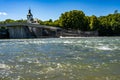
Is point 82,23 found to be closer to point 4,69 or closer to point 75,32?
point 75,32

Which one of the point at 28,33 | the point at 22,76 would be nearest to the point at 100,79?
the point at 22,76

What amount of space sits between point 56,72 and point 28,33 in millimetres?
88333

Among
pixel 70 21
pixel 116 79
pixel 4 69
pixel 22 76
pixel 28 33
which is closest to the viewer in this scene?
pixel 116 79

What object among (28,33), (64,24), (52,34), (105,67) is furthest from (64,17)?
(105,67)

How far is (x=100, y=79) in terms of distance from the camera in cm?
1199

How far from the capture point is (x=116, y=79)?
11867mm

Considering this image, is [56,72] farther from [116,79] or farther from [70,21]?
[70,21]

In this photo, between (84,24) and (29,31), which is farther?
(84,24)

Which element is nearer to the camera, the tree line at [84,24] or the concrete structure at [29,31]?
the concrete structure at [29,31]

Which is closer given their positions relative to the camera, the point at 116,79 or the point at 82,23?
the point at 116,79

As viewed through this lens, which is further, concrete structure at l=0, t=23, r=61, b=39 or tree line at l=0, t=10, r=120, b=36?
tree line at l=0, t=10, r=120, b=36

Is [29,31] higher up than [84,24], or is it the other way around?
[84,24]

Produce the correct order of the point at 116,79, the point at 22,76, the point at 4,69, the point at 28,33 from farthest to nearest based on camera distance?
the point at 28,33, the point at 4,69, the point at 22,76, the point at 116,79

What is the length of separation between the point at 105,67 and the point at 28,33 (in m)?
87.2
